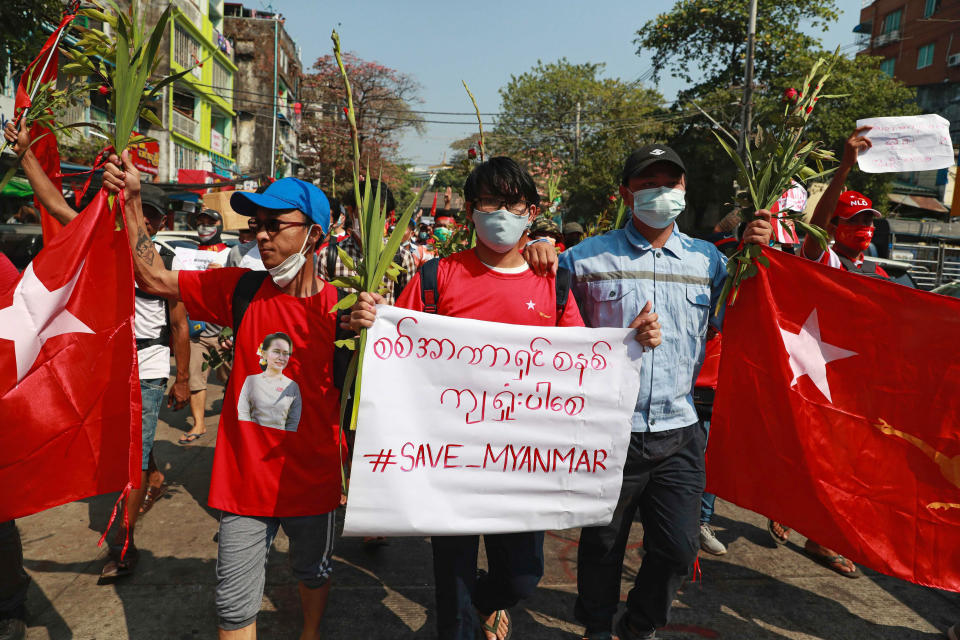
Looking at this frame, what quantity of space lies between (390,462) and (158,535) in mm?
2352

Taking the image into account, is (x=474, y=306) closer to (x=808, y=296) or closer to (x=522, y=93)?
(x=808, y=296)

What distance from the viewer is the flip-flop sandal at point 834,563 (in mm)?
3902

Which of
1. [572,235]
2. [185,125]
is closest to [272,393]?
[572,235]

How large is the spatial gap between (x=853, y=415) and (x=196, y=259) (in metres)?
5.63

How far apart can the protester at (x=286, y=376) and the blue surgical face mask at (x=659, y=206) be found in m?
1.31

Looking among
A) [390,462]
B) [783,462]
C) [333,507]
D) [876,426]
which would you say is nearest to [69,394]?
[333,507]

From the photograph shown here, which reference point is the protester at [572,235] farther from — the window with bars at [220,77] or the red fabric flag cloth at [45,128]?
the window with bars at [220,77]

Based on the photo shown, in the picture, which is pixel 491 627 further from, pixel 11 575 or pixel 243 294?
pixel 11 575

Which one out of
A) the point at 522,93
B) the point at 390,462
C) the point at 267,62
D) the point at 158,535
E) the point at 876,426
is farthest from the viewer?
A: the point at 267,62

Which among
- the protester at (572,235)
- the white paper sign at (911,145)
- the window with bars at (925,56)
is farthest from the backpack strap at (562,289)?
the window with bars at (925,56)

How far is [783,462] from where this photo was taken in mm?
2965

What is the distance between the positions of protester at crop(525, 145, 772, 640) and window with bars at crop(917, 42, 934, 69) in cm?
4849

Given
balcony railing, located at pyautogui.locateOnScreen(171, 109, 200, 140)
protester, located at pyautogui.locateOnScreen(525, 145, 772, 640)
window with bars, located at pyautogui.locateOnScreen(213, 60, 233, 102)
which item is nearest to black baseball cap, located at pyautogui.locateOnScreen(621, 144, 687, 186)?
protester, located at pyautogui.locateOnScreen(525, 145, 772, 640)

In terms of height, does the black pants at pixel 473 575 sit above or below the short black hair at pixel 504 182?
below
